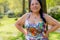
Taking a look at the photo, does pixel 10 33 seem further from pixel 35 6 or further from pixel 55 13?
pixel 35 6

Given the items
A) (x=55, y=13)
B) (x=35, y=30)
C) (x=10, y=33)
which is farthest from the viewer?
(x=55, y=13)

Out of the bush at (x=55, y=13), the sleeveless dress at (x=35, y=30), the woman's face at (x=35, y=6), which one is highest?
the woman's face at (x=35, y=6)

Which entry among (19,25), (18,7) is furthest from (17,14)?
(19,25)

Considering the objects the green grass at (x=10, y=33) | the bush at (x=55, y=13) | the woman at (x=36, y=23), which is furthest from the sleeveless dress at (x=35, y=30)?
the bush at (x=55, y=13)

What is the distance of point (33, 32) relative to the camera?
9.54ft

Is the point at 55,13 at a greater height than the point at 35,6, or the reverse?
the point at 35,6

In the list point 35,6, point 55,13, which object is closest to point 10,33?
point 55,13

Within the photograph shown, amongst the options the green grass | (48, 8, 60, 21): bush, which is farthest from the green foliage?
the green grass

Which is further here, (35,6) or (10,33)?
(10,33)

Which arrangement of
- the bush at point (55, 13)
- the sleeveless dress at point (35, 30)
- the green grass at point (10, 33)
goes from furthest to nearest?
the bush at point (55, 13) < the green grass at point (10, 33) < the sleeveless dress at point (35, 30)

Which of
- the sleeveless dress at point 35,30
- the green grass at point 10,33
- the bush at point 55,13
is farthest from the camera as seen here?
the bush at point 55,13

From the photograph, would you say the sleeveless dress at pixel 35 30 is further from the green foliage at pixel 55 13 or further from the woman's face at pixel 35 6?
the green foliage at pixel 55 13

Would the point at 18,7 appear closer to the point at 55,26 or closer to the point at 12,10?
the point at 12,10

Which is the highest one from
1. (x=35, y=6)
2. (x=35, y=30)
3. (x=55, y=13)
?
(x=35, y=6)
